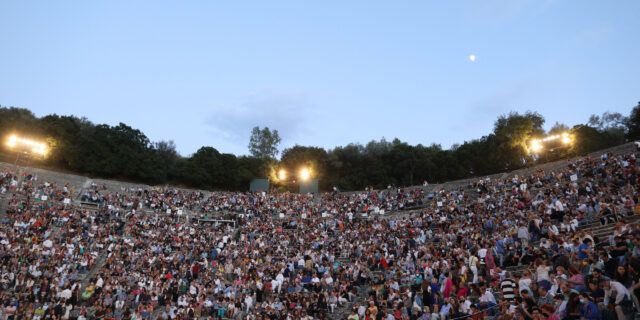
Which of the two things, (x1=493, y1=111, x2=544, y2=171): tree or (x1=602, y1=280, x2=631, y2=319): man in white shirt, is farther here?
(x1=493, y1=111, x2=544, y2=171): tree

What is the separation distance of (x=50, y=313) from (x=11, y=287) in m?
3.92

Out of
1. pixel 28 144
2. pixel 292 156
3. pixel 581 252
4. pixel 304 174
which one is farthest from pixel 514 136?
pixel 28 144

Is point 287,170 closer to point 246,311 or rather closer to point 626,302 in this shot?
point 246,311

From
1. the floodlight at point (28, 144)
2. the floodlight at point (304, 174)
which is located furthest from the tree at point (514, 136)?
the floodlight at point (28, 144)

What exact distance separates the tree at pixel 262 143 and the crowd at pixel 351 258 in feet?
88.7

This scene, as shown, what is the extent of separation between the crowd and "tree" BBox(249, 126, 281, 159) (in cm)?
2704

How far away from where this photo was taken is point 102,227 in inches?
901

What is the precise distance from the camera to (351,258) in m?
19.9

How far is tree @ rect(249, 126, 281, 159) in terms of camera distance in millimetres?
55219

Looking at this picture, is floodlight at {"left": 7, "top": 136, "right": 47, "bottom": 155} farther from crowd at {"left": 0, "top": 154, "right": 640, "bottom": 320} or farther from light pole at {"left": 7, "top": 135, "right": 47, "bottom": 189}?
crowd at {"left": 0, "top": 154, "right": 640, "bottom": 320}

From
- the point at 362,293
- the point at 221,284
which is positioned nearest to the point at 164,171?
the point at 221,284

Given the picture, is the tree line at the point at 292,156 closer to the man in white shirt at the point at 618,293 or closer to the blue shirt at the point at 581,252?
the blue shirt at the point at 581,252

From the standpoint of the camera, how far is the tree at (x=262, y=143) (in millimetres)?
55219

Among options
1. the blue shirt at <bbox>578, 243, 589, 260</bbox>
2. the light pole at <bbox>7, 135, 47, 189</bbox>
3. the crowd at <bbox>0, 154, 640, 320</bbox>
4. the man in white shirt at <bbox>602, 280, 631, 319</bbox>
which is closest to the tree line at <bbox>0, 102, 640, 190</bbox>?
the light pole at <bbox>7, 135, 47, 189</bbox>
